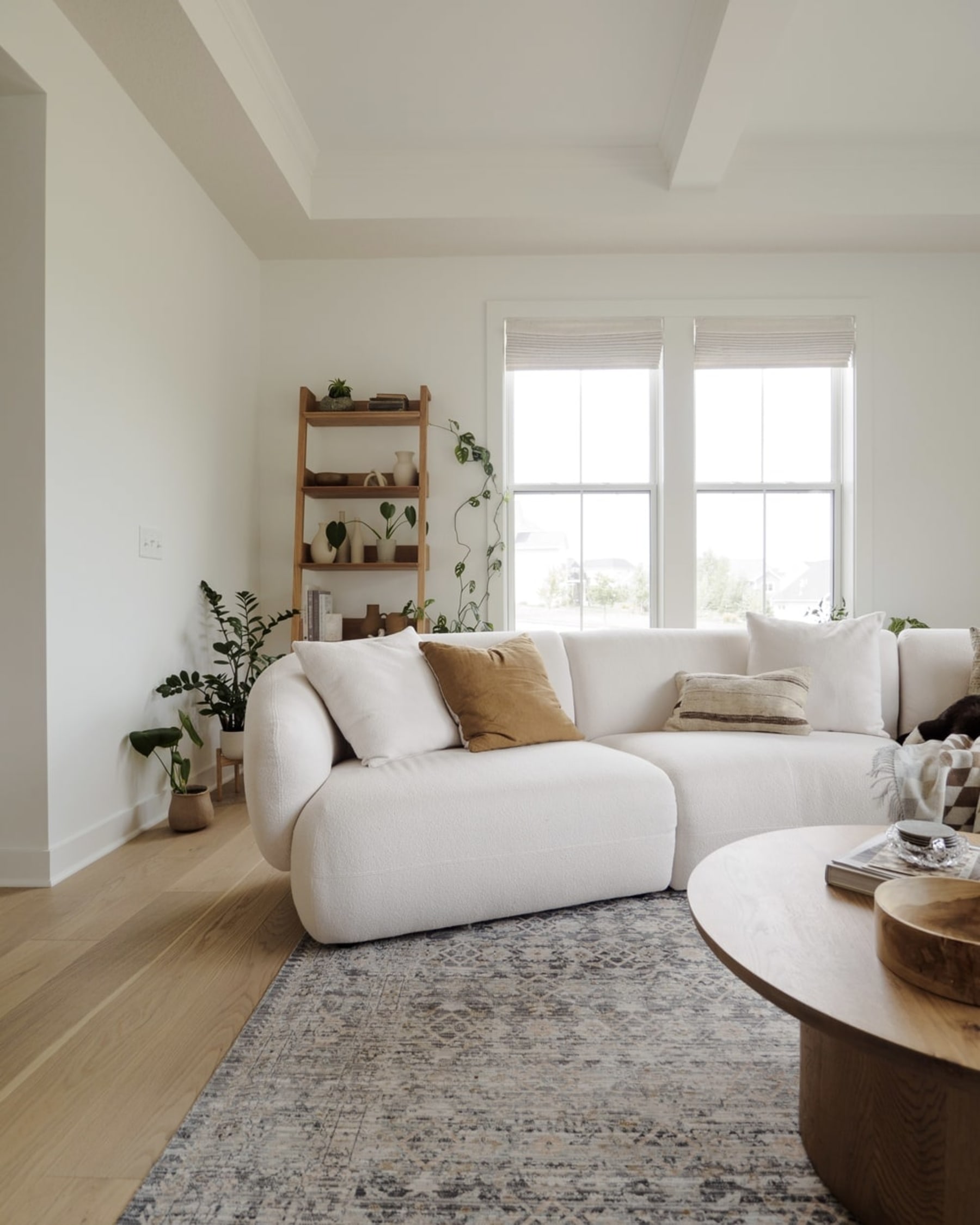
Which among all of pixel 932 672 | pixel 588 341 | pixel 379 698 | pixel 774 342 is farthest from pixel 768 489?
pixel 379 698

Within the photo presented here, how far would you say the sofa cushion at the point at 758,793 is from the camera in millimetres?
2494

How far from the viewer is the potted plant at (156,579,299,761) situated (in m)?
3.67

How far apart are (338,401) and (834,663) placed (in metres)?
2.92

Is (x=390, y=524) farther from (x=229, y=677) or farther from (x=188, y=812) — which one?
(x=188, y=812)

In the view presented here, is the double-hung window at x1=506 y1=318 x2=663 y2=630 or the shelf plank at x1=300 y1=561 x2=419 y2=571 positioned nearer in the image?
the shelf plank at x1=300 y1=561 x2=419 y2=571

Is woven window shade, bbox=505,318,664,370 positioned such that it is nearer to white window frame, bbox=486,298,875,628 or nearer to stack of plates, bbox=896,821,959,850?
white window frame, bbox=486,298,875,628

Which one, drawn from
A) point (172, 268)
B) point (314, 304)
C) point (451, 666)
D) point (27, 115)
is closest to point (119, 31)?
point (27, 115)

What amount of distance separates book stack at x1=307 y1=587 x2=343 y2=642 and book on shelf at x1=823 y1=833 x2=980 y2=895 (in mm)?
3308

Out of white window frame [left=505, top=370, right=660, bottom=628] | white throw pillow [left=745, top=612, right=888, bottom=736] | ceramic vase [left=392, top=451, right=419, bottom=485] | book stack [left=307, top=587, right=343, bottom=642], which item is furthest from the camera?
white window frame [left=505, top=370, right=660, bottom=628]

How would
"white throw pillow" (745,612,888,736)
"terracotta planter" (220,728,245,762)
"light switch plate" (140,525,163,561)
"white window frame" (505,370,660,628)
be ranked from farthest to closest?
1. "white window frame" (505,370,660,628)
2. "terracotta planter" (220,728,245,762)
3. "light switch plate" (140,525,163,561)
4. "white throw pillow" (745,612,888,736)

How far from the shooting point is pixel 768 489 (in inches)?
190

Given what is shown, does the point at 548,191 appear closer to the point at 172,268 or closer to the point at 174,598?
the point at 172,268

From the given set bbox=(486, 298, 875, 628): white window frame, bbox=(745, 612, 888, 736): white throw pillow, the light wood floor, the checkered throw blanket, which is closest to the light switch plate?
the light wood floor

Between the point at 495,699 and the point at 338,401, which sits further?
the point at 338,401
